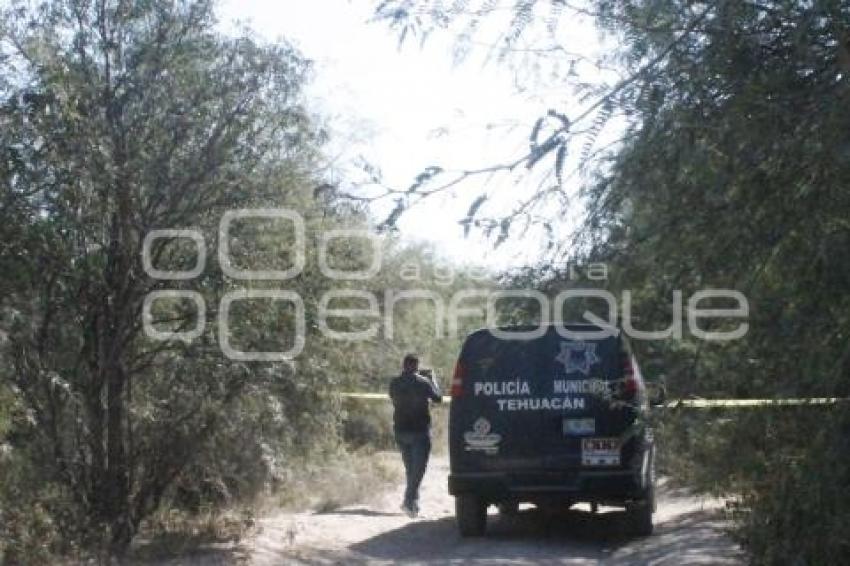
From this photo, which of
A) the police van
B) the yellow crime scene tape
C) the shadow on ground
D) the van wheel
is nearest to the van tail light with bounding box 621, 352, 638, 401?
the police van

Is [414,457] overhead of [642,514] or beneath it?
overhead

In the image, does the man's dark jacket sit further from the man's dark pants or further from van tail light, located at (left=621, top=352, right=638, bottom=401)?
van tail light, located at (left=621, top=352, right=638, bottom=401)

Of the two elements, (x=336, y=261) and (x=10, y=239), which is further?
(x=336, y=261)

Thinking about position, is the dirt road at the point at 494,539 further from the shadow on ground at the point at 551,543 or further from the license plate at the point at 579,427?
the license plate at the point at 579,427

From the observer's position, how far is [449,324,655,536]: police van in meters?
10.8

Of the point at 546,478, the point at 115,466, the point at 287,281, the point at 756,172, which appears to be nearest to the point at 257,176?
the point at 287,281

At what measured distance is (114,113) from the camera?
8.91 m

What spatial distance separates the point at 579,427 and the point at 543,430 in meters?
0.33

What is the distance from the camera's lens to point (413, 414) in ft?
44.3

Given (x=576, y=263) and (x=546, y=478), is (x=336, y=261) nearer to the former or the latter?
(x=546, y=478)

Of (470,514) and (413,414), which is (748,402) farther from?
(413,414)

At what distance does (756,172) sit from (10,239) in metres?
5.32

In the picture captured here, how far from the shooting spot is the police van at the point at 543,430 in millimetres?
10812

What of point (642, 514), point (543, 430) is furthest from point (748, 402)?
point (642, 514)
